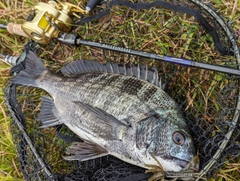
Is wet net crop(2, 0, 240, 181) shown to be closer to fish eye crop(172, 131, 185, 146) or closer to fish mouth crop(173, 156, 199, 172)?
fish mouth crop(173, 156, 199, 172)

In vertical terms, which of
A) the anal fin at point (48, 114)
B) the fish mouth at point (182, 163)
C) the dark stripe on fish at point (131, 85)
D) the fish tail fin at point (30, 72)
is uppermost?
the dark stripe on fish at point (131, 85)

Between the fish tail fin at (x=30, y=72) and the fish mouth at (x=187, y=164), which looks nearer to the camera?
the fish mouth at (x=187, y=164)

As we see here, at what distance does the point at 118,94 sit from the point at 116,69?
10.5 inches

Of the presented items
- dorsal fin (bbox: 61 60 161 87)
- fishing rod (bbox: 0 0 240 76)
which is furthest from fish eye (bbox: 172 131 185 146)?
fishing rod (bbox: 0 0 240 76)

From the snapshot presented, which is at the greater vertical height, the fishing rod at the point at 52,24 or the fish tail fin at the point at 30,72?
the fishing rod at the point at 52,24

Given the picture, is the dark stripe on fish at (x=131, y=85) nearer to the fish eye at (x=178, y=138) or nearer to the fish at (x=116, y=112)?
the fish at (x=116, y=112)

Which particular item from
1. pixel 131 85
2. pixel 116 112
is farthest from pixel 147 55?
pixel 116 112

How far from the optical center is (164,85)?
8.75 feet

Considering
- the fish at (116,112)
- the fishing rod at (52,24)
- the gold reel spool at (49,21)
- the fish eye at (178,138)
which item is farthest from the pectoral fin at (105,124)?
A: the gold reel spool at (49,21)

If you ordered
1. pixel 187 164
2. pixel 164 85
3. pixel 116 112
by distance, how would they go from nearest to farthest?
pixel 187 164 → pixel 116 112 → pixel 164 85

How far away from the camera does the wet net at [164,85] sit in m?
2.57

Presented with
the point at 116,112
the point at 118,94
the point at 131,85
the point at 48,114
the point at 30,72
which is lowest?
the point at 48,114

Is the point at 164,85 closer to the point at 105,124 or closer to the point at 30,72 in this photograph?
the point at 105,124

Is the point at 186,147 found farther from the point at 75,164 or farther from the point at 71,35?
the point at 71,35
